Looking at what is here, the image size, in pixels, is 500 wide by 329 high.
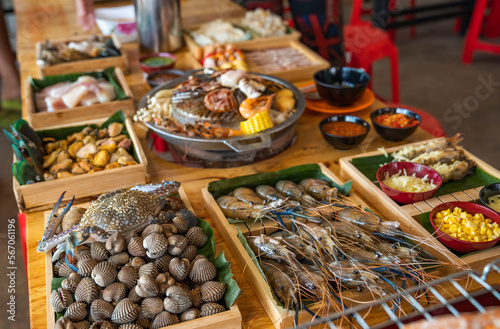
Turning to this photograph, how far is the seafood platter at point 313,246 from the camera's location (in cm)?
136

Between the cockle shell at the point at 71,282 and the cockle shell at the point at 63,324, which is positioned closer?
the cockle shell at the point at 63,324

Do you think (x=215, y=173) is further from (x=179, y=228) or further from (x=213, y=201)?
(x=179, y=228)

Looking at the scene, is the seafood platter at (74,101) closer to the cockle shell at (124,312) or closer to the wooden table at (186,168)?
the wooden table at (186,168)

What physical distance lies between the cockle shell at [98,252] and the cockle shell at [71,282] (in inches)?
3.1

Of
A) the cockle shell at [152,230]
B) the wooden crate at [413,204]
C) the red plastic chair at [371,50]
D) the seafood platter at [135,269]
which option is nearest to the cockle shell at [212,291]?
the seafood platter at [135,269]

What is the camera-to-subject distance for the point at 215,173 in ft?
6.83

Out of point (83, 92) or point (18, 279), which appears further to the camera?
point (18, 279)

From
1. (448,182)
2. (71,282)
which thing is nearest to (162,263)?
(71,282)

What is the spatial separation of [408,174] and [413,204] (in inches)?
7.4

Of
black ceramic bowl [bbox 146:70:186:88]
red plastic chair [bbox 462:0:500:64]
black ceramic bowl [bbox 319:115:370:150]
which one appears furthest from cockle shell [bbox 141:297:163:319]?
red plastic chair [bbox 462:0:500:64]

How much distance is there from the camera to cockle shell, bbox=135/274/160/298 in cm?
128

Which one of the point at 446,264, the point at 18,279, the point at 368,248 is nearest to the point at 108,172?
the point at 368,248

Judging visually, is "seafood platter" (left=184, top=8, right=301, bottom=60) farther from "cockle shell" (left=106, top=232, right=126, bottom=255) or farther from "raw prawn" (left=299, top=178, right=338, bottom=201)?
"cockle shell" (left=106, top=232, right=126, bottom=255)

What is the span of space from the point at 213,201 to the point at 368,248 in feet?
1.94
